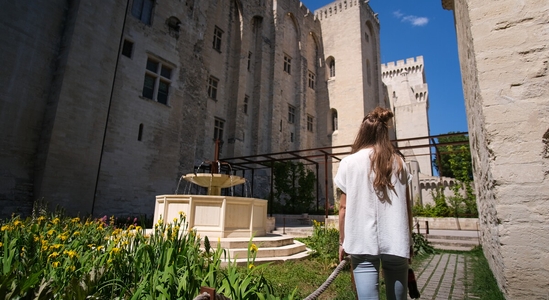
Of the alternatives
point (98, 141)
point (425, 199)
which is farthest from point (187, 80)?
point (425, 199)

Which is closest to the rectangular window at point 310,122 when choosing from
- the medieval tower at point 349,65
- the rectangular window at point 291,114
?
the medieval tower at point 349,65

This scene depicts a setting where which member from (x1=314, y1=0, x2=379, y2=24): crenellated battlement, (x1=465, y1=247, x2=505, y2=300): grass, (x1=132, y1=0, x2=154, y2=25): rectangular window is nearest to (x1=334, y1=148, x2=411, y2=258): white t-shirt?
(x1=465, y1=247, x2=505, y2=300): grass

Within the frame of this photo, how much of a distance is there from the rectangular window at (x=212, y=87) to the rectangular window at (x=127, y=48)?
6059 mm

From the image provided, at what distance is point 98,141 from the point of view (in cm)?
1141

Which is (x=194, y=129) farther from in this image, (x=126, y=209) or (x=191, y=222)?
(x=191, y=222)

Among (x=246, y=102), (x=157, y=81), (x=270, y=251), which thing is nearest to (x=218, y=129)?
(x=246, y=102)

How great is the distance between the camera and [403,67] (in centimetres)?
5169

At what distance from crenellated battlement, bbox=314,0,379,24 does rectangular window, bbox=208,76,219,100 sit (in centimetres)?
1663

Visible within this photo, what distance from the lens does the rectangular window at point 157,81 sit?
46.6ft

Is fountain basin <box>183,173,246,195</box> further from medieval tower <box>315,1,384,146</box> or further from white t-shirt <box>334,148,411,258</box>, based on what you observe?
medieval tower <box>315,1,384,146</box>

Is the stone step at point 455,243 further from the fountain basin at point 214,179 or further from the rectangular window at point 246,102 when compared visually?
the rectangular window at point 246,102

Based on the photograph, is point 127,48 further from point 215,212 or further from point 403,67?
point 403,67

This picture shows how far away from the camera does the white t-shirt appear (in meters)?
1.88

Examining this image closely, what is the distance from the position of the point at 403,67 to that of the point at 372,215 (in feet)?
186
